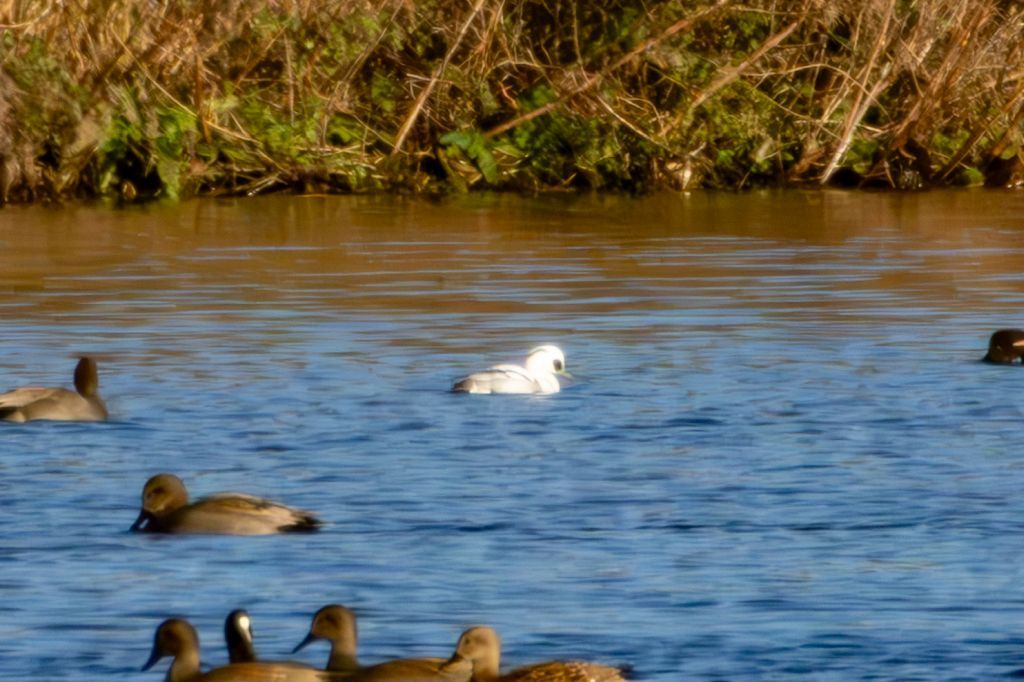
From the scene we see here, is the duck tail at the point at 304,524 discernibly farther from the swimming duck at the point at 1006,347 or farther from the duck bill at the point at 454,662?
the swimming duck at the point at 1006,347

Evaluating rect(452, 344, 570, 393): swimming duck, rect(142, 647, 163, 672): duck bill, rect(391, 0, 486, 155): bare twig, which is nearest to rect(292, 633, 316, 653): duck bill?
rect(142, 647, 163, 672): duck bill

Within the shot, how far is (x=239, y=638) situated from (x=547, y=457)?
3820 millimetres

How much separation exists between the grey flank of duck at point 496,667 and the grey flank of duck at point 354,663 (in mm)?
36

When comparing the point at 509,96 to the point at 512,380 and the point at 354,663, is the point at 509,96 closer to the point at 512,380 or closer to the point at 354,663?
the point at 512,380

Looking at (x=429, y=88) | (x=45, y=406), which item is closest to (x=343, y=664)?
(x=45, y=406)

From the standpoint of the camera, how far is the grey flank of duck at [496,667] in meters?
A: 6.38

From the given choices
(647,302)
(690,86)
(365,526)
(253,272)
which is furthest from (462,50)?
(365,526)

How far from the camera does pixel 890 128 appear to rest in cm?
2834

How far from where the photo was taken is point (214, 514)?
8.59 metres

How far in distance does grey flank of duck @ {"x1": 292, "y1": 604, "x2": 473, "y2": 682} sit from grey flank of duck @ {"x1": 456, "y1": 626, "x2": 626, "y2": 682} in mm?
36

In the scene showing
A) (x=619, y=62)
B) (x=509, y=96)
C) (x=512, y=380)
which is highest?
(x=619, y=62)

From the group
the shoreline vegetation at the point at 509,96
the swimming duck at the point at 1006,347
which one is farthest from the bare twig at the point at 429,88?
the swimming duck at the point at 1006,347

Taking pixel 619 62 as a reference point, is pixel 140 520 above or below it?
below

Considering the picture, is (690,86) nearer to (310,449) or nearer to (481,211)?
(481,211)
